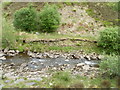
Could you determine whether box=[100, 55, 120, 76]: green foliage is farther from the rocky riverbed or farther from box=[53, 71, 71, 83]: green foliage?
box=[53, 71, 71, 83]: green foliage

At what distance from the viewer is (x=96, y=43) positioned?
27.2 meters

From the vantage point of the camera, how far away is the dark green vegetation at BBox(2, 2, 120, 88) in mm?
14852

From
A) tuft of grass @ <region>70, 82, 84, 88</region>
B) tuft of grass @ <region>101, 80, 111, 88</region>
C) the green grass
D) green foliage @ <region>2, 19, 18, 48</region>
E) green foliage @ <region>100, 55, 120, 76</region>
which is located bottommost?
tuft of grass @ <region>101, 80, 111, 88</region>

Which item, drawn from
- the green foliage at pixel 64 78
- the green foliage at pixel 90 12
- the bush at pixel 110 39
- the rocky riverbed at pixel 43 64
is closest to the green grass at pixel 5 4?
the green foliage at pixel 90 12

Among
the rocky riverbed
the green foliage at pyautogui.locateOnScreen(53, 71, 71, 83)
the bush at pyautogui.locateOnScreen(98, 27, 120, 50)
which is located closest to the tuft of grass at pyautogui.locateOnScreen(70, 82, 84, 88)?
the green foliage at pyautogui.locateOnScreen(53, 71, 71, 83)

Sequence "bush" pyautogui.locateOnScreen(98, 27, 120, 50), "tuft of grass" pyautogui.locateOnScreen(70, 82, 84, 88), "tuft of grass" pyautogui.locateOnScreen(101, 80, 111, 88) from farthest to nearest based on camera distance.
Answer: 1. "bush" pyautogui.locateOnScreen(98, 27, 120, 50)
2. "tuft of grass" pyautogui.locateOnScreen(101, 80, 111, 88)
3. "tuft of grass" pyautogui.locateOnScreen(70, 82, 84, 88)

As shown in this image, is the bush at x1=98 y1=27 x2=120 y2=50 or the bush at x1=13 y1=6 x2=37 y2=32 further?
the bush at x1=13 y1=6 x2=37 y2=32

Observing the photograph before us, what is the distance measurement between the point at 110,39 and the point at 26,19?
42.8 ft

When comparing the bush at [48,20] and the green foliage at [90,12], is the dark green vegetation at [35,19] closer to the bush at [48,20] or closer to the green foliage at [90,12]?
the bush at [48,20]

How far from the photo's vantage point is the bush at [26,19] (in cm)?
2955

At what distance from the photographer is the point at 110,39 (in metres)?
24.3

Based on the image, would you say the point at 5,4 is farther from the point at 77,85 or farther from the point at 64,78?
the point at 77,85

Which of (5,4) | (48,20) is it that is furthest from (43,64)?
(5,4)

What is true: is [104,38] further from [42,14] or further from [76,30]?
[42,14]
